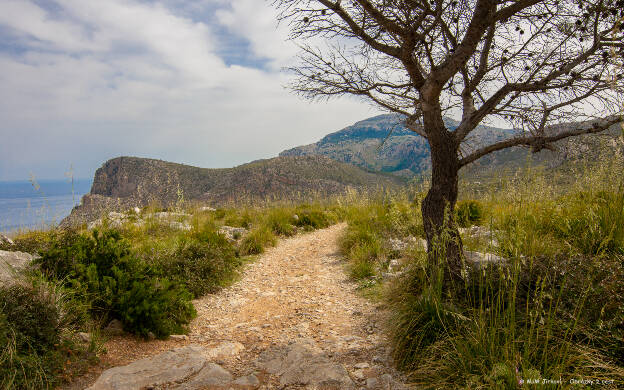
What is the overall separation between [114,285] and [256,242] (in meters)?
4.75

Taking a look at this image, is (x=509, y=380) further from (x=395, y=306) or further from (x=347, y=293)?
(x=347, y=293)

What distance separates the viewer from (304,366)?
3285 millimetres

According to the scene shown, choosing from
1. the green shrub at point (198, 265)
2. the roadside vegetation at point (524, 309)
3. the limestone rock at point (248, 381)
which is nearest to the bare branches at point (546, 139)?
the roadside vegetation at point (524, 309)

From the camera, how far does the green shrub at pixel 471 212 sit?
Result: 861 centimetres

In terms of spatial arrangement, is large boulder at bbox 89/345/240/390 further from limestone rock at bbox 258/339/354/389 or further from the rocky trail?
limestone rock at bbox 258/339/354/389

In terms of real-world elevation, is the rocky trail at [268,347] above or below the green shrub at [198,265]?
below

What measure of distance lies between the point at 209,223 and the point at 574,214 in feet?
28.0

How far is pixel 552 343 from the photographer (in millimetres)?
2570

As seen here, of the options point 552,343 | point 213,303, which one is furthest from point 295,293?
point 552,343

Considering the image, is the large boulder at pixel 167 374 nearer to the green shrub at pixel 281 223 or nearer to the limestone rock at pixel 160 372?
the limestone rock at pixel 160 372

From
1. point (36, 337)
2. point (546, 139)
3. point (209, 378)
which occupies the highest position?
point (546, 139)

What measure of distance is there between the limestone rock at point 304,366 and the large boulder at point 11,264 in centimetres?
299

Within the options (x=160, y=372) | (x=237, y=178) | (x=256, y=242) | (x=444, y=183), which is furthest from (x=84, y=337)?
(x=237, y=178)

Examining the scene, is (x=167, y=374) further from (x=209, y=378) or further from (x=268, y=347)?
(x=268, y=347)
